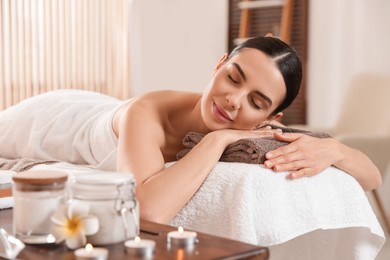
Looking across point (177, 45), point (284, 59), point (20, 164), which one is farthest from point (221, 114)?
point (177, 45)

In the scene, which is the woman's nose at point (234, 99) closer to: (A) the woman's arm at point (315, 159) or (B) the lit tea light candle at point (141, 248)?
(A) the woman's arm at point (315, 159)

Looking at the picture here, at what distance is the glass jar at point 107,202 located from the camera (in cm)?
120

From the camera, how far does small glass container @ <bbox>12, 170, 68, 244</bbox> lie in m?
1.20

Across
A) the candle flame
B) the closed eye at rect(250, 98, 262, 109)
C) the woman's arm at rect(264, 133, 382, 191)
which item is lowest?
the woman's arm at rect(264, 133, 382, 191)

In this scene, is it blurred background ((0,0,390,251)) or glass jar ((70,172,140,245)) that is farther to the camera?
blurred background ((0,0,390,251))

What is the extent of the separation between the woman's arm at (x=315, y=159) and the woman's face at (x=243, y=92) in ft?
0.38

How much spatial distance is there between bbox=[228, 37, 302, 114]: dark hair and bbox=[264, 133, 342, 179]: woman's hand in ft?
0.43

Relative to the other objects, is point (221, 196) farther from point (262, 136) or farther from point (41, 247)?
point (41, 247)

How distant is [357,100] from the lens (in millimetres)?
4332

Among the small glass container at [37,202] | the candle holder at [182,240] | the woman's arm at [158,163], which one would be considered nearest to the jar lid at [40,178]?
the small glass container at [37,202]

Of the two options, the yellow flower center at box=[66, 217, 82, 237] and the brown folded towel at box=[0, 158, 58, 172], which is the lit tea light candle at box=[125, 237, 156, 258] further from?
the brown folded towel at box=[0, 158, 58, 172]

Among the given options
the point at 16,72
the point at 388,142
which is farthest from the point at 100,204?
the point at 16,72

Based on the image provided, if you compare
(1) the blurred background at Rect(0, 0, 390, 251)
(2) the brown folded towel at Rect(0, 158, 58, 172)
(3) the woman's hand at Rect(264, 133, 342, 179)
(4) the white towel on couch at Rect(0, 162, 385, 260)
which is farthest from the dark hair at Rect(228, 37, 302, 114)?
(1) the blurred background at Rect(0, 0, 390, 251)

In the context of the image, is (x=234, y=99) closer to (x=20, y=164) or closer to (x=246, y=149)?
(x=246, y=149)
